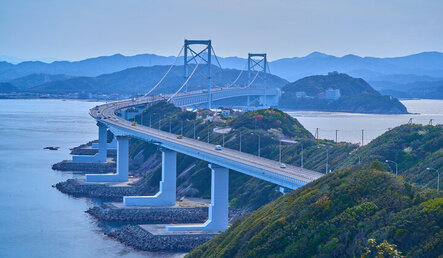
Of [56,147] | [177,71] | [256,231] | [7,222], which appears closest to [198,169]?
[7,222]

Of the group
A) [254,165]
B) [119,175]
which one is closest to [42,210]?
[119,175]

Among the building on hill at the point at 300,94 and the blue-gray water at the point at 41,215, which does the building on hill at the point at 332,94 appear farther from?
the blue-gray water at the point at 41,215

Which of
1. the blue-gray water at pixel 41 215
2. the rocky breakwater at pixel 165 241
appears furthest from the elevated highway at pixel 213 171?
the blue-gray water at pixel 41 215

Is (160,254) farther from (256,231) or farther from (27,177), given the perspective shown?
(27,177)

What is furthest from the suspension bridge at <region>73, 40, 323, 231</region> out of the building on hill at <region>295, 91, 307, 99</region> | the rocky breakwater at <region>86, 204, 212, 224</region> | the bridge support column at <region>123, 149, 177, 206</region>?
the building on hill at <region>295, 91, 307, 99</region>

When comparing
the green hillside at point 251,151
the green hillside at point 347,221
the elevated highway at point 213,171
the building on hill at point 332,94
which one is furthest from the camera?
the building on hill at point 332,94

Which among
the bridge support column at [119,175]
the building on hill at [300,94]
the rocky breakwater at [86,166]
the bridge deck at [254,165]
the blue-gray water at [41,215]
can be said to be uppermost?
the building on hill at [300,94]

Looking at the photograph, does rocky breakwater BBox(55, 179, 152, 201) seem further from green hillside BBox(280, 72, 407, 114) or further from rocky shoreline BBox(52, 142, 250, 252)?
green hillside BBox(280, 72, 407, 114)
